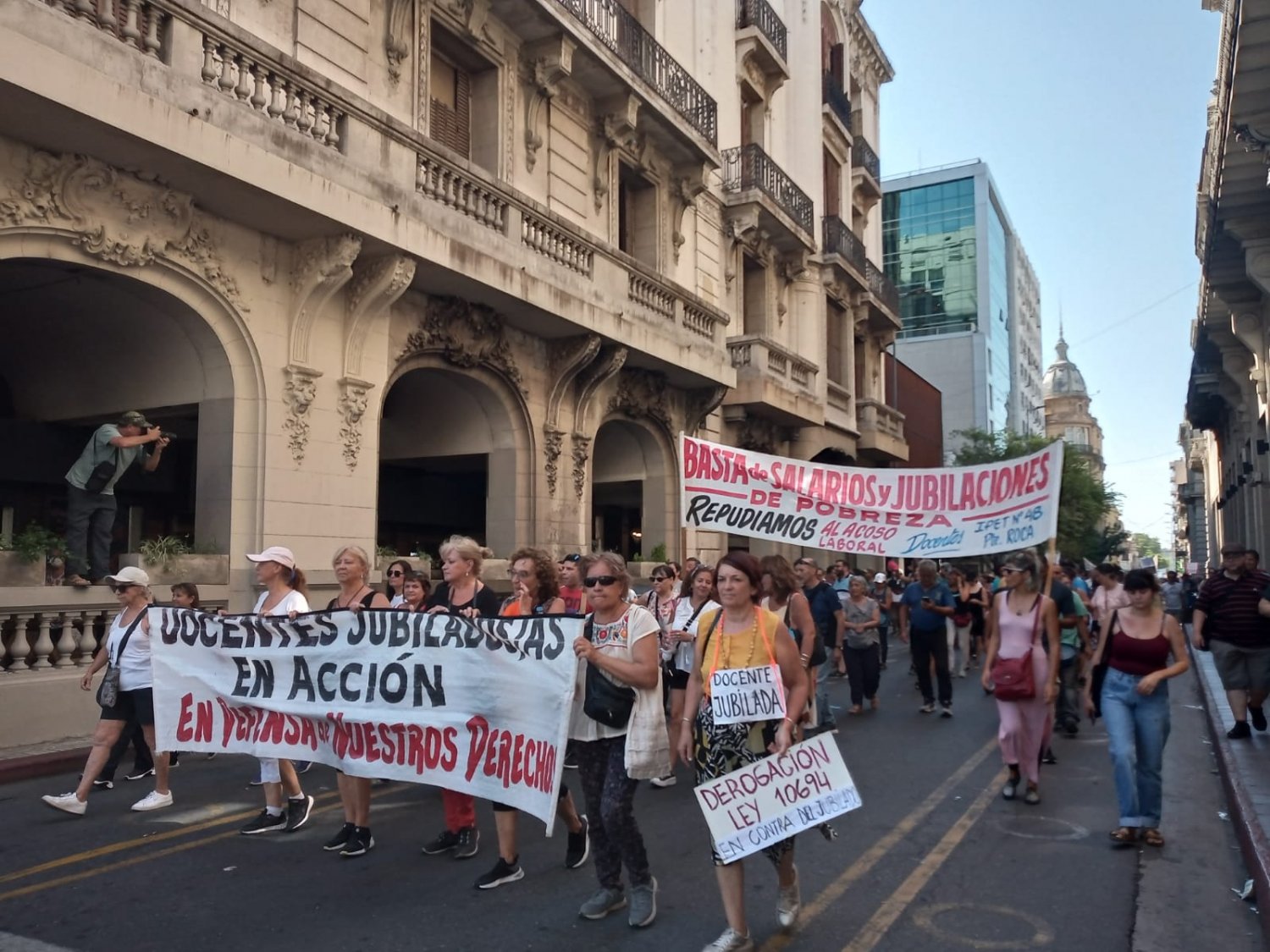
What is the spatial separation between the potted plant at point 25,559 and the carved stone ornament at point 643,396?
9.54 meters

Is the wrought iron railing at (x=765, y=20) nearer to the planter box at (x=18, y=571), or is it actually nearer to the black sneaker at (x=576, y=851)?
the planter box at (x=18, y=571)

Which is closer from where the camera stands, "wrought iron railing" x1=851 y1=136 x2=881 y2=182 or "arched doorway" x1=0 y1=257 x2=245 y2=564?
"arched doorway" x1=0 y1=257 x2=245 y2=564

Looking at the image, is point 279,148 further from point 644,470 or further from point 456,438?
point 644,470

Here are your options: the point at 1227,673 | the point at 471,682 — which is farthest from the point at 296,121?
the point at 1227,673

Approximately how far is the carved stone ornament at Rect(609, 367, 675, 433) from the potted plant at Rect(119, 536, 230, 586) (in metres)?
7.82

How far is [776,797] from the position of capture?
4238 mm

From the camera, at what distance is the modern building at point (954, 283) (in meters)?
65.9

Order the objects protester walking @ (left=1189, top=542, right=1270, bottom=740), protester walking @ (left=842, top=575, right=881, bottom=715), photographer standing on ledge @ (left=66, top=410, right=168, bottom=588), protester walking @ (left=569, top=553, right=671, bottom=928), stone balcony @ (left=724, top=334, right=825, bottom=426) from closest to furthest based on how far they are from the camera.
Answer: protester walking @ (left=569, top=553, right=671, bottom=928)
protester walking @ (left=1189, top=542, right=1270, bottom=740)
photographer standing on ledge @ (left=66, top=410, right=168, bottom=588)
protester walking @ (left=842, top=575, right=881, bottom=715)
stone balcony @ (left=724, top=334, right=825, bottom=426)

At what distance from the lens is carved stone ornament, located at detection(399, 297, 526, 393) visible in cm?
1286

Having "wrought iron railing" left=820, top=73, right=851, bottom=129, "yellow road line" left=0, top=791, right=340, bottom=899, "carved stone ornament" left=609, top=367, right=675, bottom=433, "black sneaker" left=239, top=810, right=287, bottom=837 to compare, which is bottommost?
"yellow road line" left=0, top=791, right=340, bottom=899

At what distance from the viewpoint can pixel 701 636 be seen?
4578mm

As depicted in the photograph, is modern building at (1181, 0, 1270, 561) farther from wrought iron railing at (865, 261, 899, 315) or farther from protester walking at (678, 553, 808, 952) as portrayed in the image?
protester walking at (678, 553, 808, 952)

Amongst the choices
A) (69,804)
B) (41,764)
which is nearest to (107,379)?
(41,764)

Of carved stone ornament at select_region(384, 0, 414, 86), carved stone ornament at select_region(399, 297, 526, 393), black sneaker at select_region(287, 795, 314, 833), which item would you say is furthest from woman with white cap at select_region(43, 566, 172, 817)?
carved stone ornament at select_region(384, 0, 414, 86)
